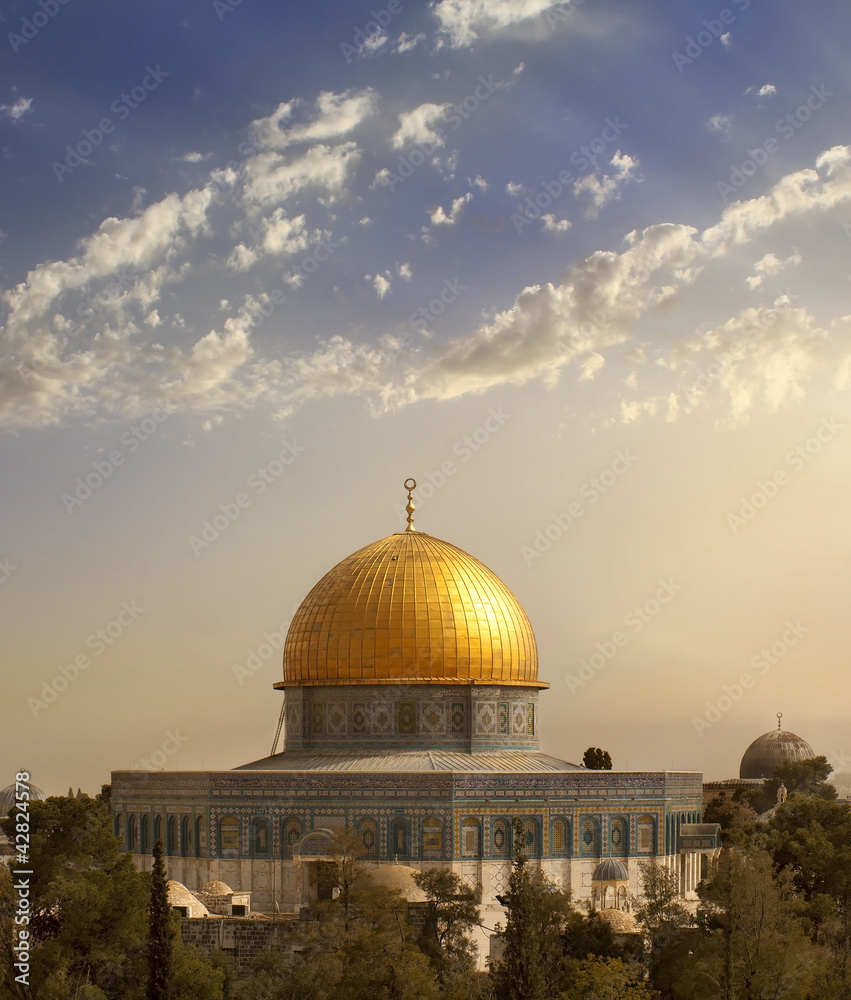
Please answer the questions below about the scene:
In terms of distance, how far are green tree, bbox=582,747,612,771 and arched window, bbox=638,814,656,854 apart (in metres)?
11.4

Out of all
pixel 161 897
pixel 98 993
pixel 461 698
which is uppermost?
pixel 461 698

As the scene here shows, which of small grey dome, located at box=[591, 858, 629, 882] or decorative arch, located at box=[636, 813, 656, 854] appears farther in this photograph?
decorative arch, located at box=[636, 813, 656, 854]

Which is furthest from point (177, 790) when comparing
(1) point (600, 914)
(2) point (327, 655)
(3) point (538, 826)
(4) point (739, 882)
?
(4) point (739, 882)

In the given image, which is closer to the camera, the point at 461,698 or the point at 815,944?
the point at 815,944

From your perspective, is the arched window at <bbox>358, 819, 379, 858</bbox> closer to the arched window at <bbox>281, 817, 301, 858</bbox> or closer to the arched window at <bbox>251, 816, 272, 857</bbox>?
the arched window at <bbox>281, 817, 301, 858</bbox>

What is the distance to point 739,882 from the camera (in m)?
28.2

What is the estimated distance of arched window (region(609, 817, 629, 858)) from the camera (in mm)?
36844

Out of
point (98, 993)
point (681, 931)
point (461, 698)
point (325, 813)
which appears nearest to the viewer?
point (98, 993)

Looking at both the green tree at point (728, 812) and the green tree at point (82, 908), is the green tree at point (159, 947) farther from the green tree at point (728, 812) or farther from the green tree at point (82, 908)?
the green tree at point (728, 812)

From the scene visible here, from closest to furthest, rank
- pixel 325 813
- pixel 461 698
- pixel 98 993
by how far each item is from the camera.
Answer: pixel 98 993 → pixel 325 813 → pixel 461 698

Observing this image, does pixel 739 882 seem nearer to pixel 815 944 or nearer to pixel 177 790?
pixel 815 944

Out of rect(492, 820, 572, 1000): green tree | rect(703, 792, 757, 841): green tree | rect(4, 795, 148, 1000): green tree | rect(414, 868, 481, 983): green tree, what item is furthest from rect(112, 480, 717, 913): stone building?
rect(703, 792, 757, 841): green tree

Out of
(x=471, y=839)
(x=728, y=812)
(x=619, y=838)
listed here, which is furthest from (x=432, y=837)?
(x=728, y=812)

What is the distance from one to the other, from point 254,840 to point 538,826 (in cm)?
708
